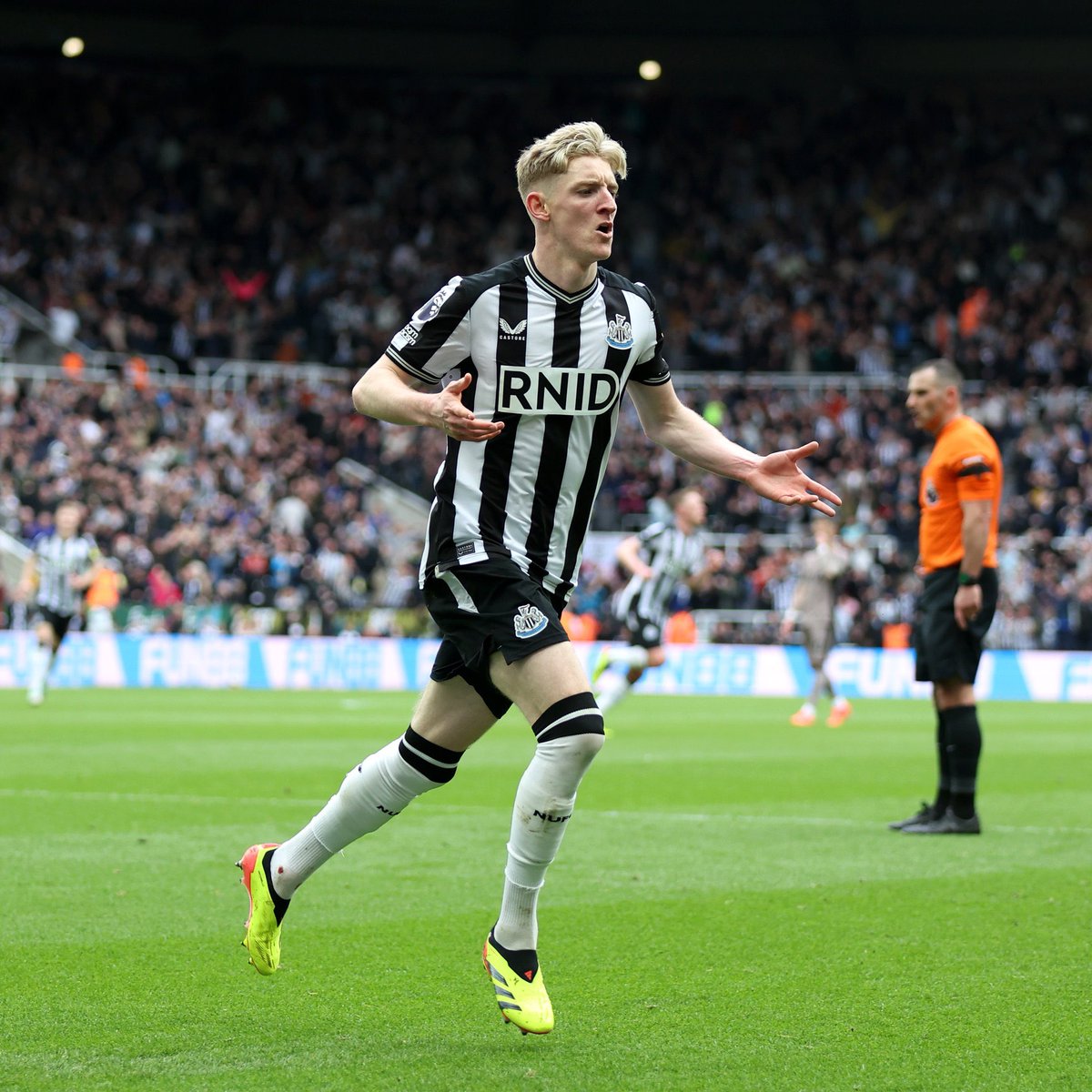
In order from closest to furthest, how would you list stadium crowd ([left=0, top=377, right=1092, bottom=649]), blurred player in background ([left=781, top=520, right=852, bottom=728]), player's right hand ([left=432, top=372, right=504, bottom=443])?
player's right hand ([left=432, top=372, right=504, bottom=443]) < blurred player in background ([left=781, top=520, right=852, bottom=728]) < stadium crowd ([left=0, top=377, right=1092, bottom=649])

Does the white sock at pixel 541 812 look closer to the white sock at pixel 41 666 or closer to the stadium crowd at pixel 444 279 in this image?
the white sock at pixel 41 666

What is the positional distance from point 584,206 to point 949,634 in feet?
15.3

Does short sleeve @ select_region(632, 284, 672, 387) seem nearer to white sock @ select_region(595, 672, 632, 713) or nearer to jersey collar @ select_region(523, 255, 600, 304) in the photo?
jersey collar @ select_region(523, 255, 600, 304)

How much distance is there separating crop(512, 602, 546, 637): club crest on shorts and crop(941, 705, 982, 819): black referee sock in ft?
16.0

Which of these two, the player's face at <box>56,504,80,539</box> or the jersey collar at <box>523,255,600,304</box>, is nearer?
the jersey collar at <box>523,255,600,304</box>

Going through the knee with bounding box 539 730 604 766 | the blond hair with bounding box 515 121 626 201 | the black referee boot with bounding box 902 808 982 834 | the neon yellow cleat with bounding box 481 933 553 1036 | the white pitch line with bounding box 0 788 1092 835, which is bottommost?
the white pitch line with bounding box 0 788 1092 835

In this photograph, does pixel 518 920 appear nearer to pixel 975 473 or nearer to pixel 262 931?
pixel 262 931

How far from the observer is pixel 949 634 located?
869 centimetres

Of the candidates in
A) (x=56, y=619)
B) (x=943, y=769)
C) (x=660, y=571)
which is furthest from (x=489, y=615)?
(x=56, y=619)

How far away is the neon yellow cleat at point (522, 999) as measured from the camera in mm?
4254

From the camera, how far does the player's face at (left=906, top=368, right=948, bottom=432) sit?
883 centimetres

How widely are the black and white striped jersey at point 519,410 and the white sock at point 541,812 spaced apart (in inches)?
19.7

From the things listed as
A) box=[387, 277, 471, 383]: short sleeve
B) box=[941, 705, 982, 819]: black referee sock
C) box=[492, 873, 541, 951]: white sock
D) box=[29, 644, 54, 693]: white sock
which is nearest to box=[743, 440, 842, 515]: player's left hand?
box=[387, 277, 471, 383]: short sleeve

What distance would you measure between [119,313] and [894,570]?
16.0m
